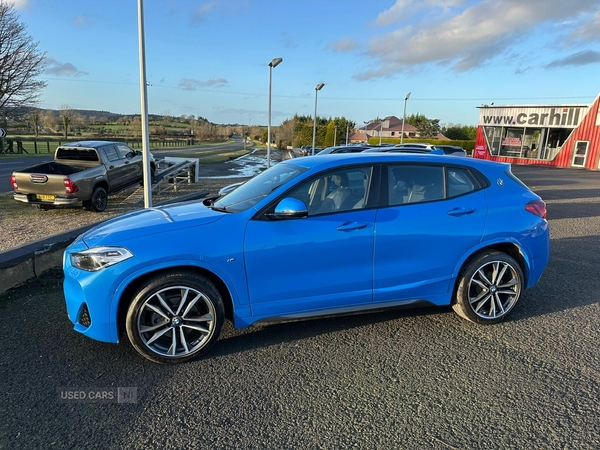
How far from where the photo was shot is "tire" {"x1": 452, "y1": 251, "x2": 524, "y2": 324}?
388cm

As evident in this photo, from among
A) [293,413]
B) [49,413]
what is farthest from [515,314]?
[49,413]

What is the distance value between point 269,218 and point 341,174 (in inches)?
34.3

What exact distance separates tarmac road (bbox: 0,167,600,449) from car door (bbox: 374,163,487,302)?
1.71 feet

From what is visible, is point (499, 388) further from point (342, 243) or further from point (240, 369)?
point (240, 369)

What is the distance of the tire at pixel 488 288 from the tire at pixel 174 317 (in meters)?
2.37

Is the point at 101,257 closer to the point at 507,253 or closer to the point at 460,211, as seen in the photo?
the point at 460,211

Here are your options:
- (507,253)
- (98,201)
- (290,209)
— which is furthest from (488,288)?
(98,201)

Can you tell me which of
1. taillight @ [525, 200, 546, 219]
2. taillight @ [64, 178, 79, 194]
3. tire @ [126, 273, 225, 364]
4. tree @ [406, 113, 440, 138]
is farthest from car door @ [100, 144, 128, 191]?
tree @ [406, 113, 440, 138]

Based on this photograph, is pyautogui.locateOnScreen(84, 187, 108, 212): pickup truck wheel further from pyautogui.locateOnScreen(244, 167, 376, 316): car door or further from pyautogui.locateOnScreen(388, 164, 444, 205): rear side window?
pyautogui.locateOnScreen(388, 164, 444, 205): rear side window

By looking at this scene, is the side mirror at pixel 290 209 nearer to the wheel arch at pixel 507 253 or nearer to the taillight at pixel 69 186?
the wheel arch at pixel 507 253

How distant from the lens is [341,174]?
371 cm

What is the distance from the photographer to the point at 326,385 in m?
2.96

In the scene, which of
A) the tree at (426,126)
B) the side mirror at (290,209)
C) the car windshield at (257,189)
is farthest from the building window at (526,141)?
the tree at (426,126)

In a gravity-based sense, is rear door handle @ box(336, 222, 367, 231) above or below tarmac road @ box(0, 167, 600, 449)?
above
